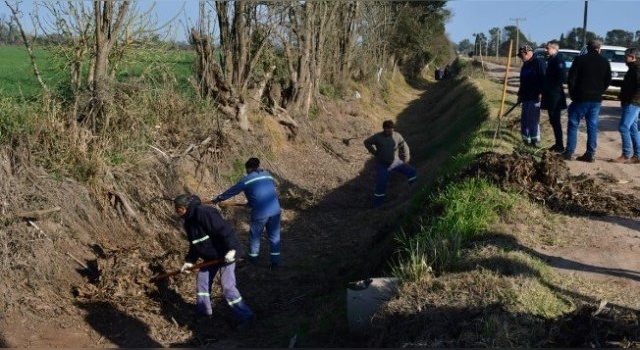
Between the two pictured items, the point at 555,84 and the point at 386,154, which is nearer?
the point at 555,84

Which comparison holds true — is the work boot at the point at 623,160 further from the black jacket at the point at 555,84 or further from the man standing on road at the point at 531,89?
the man standing on road at the point at 531,89

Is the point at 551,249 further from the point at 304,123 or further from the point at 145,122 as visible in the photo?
the point at 304,123

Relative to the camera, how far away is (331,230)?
1205 centimetres

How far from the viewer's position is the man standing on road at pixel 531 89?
12.5 metres

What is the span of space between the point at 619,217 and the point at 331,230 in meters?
4.97

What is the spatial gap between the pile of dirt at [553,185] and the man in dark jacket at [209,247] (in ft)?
11.9

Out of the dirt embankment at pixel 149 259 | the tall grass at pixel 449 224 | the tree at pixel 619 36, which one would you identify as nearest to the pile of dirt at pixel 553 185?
the tall grass at pixel 449 224

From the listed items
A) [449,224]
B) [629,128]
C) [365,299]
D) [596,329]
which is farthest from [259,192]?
[629,128]

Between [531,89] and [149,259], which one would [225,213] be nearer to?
[149,259]

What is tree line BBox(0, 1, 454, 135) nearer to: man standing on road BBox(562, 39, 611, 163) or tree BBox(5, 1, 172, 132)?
tree BBox(5, 1, 172, 132)

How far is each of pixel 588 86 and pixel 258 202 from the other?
5702 mm

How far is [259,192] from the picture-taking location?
9570 millimetres

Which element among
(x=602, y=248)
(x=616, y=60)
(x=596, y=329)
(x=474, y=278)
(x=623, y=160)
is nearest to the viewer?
(x=596, y=329)

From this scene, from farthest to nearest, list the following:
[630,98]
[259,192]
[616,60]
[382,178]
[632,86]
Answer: [616,60] < [382,178] < [630,98] < [632,86] < [259,192]
